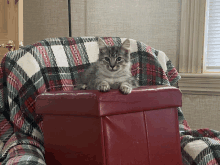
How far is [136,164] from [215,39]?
1550 mm

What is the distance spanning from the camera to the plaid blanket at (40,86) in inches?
45.3

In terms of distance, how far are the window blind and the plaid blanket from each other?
2.35 ft

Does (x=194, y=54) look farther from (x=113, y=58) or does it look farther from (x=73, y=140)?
(x=73, y=140)

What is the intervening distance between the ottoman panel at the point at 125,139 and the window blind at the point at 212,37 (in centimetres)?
139

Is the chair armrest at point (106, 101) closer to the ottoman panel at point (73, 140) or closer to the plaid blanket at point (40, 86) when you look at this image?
the ottoman panel at point (73, 140)

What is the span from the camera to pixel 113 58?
1111 millimetres

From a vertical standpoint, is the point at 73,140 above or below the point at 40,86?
below

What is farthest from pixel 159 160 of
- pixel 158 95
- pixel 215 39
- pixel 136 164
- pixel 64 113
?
pixel 215 39

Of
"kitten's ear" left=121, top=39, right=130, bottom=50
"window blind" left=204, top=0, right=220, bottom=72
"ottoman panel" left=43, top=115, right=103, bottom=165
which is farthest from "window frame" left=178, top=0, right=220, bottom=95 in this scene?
"ottoman panel" left=43, top=115, right=103, bottom=165

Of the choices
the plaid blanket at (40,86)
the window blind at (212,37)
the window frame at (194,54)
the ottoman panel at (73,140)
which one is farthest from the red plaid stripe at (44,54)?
the window blind at (212,37)

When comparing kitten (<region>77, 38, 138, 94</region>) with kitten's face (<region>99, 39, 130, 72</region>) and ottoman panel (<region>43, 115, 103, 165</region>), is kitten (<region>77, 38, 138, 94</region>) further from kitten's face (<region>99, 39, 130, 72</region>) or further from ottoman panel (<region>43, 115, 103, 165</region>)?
ottoman panel (<region>43, 115, 103, 165</region>)

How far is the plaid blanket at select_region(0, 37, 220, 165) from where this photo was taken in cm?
115

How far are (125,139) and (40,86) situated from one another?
67 cm

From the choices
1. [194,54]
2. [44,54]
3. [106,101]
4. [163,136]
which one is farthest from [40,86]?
[194,54]
